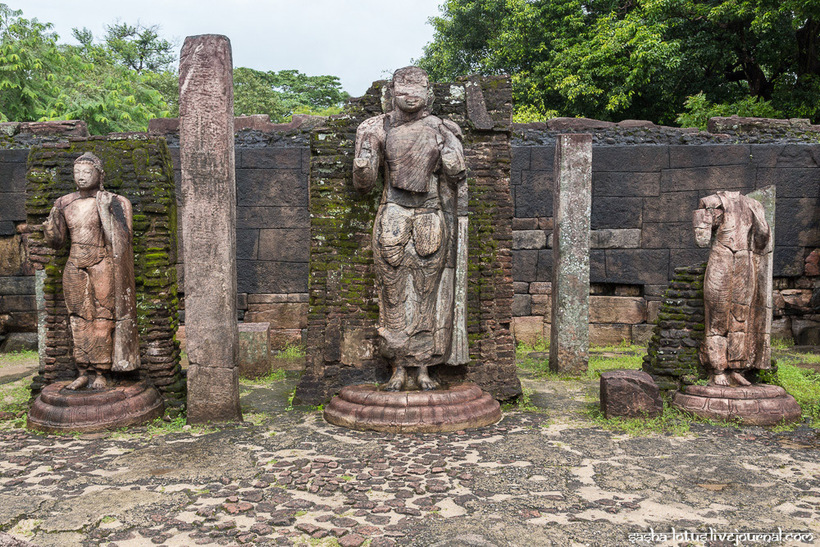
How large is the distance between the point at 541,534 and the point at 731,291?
134 inches

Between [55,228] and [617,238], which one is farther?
[617,238]

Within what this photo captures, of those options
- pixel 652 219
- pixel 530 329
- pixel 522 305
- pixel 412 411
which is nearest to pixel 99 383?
pixel 412 411

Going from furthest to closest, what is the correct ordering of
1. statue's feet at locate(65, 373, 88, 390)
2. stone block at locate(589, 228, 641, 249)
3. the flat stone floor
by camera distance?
1. stone block at locate(589, 228, 641, 249)
2. statue's feet at locate(65, 373, 88, 390)
3. the flat stone floor

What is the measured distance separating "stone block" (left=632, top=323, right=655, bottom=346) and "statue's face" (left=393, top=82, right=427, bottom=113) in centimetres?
553

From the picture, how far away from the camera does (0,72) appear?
592 inches

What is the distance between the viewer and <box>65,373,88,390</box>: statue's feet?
224 inches

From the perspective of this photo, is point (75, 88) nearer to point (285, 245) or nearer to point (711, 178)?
point (285, 245)

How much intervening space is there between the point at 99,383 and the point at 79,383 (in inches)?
6.2

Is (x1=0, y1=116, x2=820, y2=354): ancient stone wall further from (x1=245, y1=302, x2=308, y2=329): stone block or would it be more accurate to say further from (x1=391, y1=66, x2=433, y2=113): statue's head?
(x1=391, y1=66, x2=433, y2=113): statue's head

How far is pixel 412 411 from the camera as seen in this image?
18.0 feet

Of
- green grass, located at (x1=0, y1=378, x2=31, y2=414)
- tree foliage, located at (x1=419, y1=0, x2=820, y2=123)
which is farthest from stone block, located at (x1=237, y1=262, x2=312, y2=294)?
tree foliage, located at (x1=419, y1=0, x2=820, y2=123)

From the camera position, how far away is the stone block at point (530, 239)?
9.72 metres

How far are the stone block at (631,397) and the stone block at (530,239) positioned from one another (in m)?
3.99

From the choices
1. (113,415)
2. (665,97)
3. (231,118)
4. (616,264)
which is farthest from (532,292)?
(665,97)
